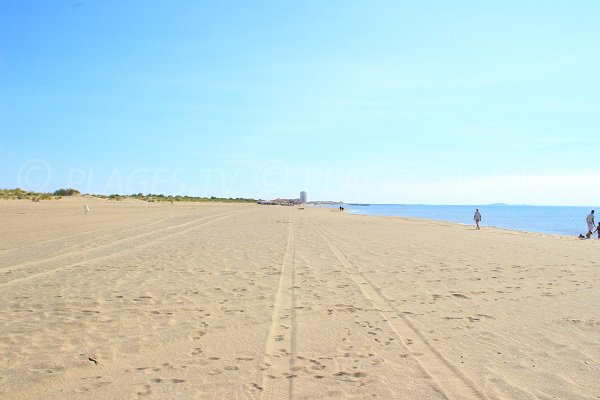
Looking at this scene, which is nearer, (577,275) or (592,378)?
(592,378)

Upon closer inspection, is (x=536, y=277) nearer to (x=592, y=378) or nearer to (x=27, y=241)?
(x=592, y=378)

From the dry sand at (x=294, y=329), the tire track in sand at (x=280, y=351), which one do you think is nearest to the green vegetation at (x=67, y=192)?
the dry sand at (x=294, y=329)

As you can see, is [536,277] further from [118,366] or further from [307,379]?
[118,366]

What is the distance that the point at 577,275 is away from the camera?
36.3 ft

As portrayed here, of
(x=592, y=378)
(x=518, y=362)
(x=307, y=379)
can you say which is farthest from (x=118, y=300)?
(x=592, y=378)

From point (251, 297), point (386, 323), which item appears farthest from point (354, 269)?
point (386, 323)

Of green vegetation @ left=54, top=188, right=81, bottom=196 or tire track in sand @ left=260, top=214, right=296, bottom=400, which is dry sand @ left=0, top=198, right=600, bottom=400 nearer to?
tire track in sand @ left=260, top=214, right=296, bottom=400

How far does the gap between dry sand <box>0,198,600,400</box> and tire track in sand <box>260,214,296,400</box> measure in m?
0.02

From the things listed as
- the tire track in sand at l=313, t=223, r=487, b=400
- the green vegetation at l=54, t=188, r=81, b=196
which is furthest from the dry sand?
the green vegetation at l=54, t=188, r=81, b=196

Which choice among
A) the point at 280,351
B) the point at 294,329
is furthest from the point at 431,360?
the point at 294,329

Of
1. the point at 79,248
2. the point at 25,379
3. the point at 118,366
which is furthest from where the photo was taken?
the point at 79,248

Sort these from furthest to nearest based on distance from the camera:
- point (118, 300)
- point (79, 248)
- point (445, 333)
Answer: point (79, 248), point (118, 300), point (445, 333)

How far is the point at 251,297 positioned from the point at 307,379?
380 centimetres

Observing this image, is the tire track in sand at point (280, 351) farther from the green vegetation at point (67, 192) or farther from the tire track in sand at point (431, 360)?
the green vegetation at point (67, 192)
